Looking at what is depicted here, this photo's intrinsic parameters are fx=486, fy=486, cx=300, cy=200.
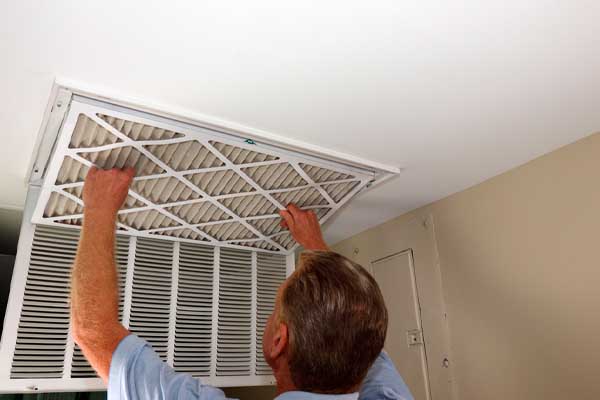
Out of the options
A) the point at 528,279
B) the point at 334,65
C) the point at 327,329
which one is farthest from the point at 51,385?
the point at 528,279

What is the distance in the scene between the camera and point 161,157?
3.71 ft

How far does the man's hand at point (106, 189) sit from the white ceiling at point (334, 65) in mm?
171

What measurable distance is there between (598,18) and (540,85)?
0.20 meters

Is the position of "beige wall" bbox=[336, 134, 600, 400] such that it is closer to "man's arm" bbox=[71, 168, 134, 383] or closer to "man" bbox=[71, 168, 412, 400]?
"man" bbox=[71, 168, 412, 400]

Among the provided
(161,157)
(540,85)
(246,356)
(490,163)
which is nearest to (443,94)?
(540,85)

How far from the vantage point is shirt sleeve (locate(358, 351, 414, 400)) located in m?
1.02

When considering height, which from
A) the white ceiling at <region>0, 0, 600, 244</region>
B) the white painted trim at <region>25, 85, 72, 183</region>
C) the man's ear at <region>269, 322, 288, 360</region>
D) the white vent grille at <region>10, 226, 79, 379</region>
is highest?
the white ceiling at <region>0, 0, 600, 244</region>

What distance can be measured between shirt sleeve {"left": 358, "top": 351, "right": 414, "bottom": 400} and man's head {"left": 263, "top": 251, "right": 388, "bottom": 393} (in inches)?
6.8

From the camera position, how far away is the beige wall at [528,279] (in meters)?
1.23

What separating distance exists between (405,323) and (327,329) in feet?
2.98

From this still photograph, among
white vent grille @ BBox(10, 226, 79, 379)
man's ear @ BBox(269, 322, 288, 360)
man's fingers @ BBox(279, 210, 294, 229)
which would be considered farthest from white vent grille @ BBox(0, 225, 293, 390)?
man's ear @ BBox(269, 322, 288, 360)

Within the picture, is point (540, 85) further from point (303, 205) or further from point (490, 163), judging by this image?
point (303, 205)

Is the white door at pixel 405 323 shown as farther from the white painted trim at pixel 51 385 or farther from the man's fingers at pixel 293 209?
the white painted trim at pixel 51 385

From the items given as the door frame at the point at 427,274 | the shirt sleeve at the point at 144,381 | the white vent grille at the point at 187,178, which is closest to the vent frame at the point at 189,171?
the white vent grille at the point at 187,178
